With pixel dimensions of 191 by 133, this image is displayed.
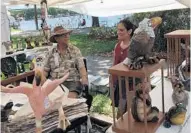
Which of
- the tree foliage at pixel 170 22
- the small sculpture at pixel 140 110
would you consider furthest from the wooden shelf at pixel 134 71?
the tree foliage at pixel 170 22

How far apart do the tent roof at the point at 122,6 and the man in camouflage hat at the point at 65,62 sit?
1266 mm

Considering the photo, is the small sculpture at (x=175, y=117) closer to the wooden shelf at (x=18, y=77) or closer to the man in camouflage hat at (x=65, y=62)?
the man in camouflage hat at (x=65, y=62)

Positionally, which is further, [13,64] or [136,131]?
[13,64]

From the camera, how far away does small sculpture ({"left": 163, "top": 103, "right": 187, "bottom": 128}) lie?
99 cm

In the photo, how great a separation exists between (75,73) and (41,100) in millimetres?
1355

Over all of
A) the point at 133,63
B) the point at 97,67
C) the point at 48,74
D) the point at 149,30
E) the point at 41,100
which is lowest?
the point at 97,67

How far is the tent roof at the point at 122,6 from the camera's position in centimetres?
308

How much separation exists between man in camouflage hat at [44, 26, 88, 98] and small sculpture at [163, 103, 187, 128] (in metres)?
1.24

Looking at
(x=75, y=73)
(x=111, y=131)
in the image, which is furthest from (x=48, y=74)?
(x=111, y=131)

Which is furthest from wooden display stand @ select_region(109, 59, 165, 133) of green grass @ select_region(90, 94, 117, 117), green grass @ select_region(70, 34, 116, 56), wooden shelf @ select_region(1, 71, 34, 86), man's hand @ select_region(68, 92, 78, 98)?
green grass @ select_region(70, 34, 116, 56)

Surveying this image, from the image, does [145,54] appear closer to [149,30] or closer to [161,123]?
[149,30]

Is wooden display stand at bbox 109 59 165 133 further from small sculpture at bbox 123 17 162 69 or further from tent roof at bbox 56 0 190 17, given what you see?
tent roof at bbox 56 0 190 17

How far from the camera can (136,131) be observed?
3.03 feet

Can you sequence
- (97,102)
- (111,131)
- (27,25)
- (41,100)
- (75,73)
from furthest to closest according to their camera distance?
(27,25)
(97,102)
(75,73)
(111,131)
(41,100)
